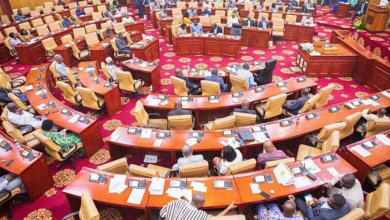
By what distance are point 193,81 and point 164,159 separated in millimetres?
3102

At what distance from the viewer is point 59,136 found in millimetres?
5715

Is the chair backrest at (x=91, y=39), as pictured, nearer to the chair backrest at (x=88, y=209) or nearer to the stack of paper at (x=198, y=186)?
the chair backrest at (x=88, y=209)

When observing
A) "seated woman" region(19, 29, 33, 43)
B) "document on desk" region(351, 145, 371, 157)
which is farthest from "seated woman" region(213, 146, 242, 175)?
"seated woman" region(19, 29, 33, 43)

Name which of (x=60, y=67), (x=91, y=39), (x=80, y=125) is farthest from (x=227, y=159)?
(x=91, y=39)

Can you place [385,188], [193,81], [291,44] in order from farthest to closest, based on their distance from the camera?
1. [291,44]
2. [193,81]
3. [385,188]

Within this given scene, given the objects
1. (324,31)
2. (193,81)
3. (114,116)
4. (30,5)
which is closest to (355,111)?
(193,81)

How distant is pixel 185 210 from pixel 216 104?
131 inches

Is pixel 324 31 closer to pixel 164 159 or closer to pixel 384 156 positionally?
pixel 384 156

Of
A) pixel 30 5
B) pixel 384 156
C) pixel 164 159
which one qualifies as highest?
pixel 30 5

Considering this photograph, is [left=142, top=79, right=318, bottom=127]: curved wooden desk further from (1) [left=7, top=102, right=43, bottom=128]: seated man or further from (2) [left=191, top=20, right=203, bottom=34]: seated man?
(2) [left=191, top=20, right=203, bottom=34]: seated man

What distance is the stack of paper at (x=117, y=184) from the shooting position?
4.21m

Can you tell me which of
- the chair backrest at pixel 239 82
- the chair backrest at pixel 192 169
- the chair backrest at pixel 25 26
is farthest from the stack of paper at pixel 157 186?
the chair backrest at pixel 25 26

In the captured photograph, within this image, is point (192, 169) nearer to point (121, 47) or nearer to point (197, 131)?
point (197, 131)

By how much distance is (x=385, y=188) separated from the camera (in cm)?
A: 380
